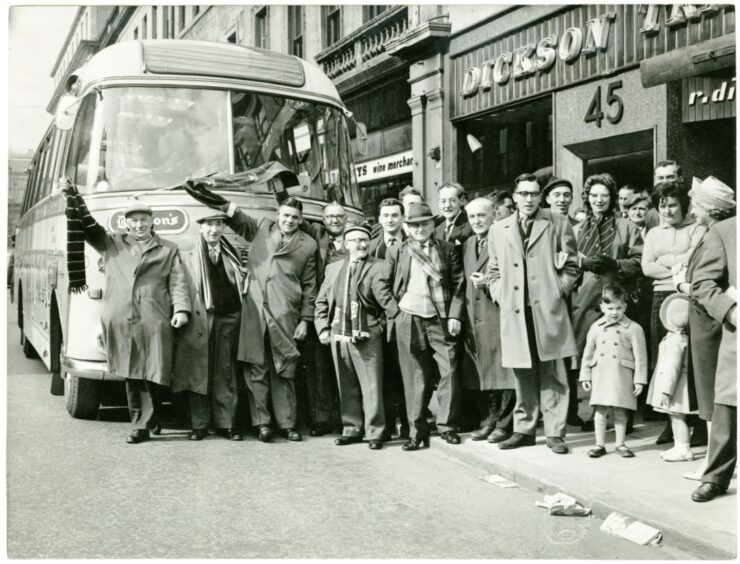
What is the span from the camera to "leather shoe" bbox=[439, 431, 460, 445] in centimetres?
692

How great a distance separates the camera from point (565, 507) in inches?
204

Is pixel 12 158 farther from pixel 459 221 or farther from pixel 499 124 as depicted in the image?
pixel 499 124

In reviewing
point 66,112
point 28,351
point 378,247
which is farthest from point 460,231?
point 28,351

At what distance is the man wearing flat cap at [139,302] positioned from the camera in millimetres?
7207

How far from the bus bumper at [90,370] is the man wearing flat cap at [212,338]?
722 millimetres

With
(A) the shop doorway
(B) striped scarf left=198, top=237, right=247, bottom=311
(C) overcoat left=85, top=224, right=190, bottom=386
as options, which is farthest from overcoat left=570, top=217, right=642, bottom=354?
(A) the shop doorway

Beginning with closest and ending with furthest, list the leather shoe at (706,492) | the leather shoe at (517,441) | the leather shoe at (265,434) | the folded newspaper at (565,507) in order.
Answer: the leather shoe at (706,492) → the folded newspaper at (565,507) → the leather shoe at (517,441) → the leather shoe at (265,434)

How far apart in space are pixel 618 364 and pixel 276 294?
2768 mm

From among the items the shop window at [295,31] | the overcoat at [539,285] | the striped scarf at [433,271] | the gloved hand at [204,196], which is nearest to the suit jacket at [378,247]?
the striped scarf at [433,271]

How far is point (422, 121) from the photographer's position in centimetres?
1648

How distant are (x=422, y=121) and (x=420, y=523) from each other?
484 inches

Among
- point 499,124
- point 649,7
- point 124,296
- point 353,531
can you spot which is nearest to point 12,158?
point 124,296

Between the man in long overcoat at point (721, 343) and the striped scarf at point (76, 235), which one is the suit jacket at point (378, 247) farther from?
the man in long overcoat at point (721, 343)

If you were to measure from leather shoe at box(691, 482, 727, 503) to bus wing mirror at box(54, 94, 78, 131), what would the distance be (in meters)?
6.15
